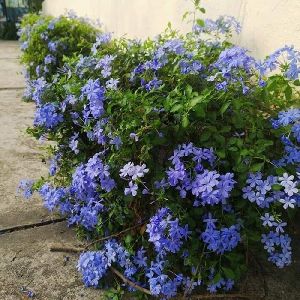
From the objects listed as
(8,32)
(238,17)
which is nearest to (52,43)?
(238,17)

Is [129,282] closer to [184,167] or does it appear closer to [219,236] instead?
[219,236]

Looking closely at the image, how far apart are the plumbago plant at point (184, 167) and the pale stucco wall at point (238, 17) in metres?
0.38

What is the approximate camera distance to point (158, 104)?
2.03m

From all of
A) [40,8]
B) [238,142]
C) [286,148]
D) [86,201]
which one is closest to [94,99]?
[86,201]

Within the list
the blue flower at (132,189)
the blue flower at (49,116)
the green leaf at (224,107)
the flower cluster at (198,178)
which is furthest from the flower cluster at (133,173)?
the blue flower at (49,116)

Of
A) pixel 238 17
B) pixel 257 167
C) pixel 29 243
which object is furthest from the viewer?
pixel 238 17

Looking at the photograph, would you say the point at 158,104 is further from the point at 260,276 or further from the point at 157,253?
the point at 260,276

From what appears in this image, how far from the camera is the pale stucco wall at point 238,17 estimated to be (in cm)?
248

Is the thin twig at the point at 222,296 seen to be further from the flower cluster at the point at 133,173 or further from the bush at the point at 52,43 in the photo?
the bush at the point at 52,43

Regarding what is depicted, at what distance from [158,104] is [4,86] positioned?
5195 mm

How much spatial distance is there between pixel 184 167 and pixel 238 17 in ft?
4.85

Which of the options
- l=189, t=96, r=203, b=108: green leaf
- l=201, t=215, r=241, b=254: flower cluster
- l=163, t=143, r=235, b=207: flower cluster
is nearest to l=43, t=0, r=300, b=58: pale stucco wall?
l=189, t=96, r=203, b=108: green leaf

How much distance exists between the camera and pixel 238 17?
295cm

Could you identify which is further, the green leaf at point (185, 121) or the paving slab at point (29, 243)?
the paving slab at point (29, 243)
